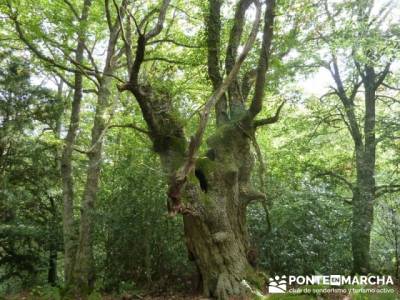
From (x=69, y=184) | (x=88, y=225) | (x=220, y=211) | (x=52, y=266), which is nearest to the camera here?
(x=220, y=211)

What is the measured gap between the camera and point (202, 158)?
6941mm

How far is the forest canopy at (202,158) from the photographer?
7102mm

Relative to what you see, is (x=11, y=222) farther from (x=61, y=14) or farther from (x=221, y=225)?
(x=221, y=225)

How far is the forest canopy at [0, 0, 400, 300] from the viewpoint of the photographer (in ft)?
23.3

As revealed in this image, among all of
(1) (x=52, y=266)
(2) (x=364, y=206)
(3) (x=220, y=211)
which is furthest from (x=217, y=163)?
(1) (x=52, y=266)

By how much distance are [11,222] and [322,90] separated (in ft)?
32.5

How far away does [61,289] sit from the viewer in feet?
25.2

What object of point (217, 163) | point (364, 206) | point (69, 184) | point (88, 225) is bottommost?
point (88, 225)

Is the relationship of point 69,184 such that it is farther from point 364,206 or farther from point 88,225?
point 364,206

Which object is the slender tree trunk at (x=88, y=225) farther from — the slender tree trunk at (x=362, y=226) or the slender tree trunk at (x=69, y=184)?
the slender tree trunk at (x=362, y=226)

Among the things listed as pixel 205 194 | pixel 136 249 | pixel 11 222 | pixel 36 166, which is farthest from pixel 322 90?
pixel 11 222

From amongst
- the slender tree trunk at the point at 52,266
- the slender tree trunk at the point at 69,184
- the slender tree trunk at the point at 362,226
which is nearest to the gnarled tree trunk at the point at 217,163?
the slender tree trunk at the point at 362,226

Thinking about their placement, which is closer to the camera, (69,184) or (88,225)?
(88,225)

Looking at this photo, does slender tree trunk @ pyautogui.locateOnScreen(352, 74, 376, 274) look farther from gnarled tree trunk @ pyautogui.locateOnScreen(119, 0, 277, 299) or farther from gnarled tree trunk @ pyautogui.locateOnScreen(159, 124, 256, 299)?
gnarled tree trunk @ pyautogui.locateOnScreen(159, 124, 256, 299)
